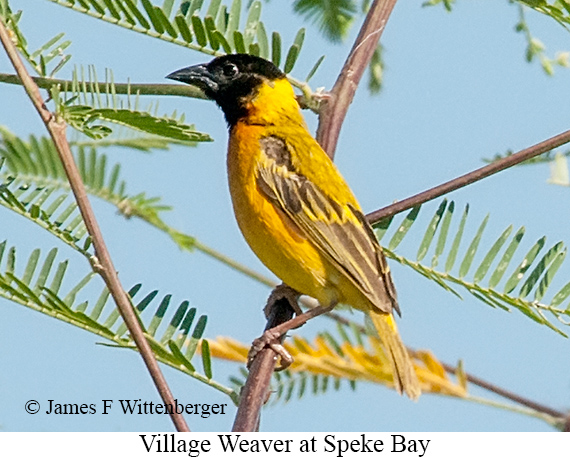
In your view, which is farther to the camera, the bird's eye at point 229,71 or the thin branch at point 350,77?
the bird's eye at point 229,71

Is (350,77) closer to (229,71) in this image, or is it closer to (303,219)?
(303,219)

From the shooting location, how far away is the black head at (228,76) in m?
3.71

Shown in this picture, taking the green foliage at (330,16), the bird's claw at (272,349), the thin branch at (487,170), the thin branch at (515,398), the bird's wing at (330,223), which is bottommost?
the thin branch at (515,398)

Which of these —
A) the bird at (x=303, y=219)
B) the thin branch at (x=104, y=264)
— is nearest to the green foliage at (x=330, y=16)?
the bird at (x=303, y=219)

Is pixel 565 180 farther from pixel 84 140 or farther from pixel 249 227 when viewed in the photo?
pixel 84 140

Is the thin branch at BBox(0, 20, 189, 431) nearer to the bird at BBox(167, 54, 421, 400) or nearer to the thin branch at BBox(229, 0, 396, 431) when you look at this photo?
the thin branch at BBox(229, 0, 396, 431)

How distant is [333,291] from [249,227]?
15.1 inches

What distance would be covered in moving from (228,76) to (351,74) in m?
1.03

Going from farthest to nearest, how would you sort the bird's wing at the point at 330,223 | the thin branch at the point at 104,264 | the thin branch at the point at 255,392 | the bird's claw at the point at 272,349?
the bird's wing at the point at 330,223
the bird's claw at the point at 272,349
the thin branch at the point at 255,392
the thin branch at the point at 104,264

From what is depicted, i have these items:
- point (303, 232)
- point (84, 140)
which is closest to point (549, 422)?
point (303, 232)

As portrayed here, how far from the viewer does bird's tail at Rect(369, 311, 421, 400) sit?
2.30 metres

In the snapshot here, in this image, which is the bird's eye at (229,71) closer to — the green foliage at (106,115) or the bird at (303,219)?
the bird at (303,219)

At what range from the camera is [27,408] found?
2.66 m

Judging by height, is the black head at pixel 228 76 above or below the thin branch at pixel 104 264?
above
